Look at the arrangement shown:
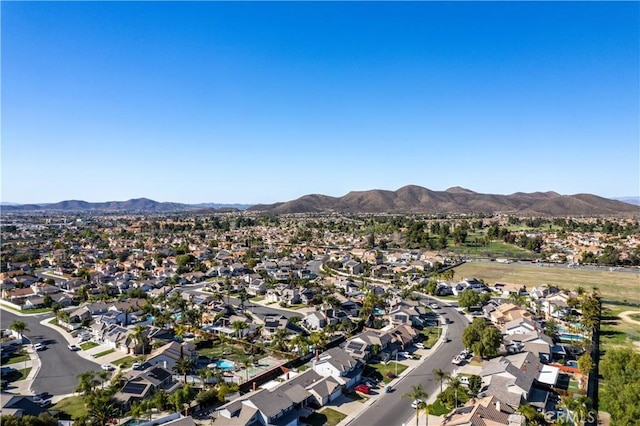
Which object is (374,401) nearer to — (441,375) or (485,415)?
(441,375)

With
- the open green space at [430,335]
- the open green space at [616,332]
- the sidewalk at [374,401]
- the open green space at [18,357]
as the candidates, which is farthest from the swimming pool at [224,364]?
the open green space at [616,332]

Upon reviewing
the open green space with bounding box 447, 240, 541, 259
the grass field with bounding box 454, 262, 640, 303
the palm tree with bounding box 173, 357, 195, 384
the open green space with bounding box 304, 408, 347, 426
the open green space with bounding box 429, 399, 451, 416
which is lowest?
the open green space with bounding box 304, 408, 347, 426

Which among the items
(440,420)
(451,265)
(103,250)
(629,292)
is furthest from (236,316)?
(103,250)

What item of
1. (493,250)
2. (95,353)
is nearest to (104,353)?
(95,353)

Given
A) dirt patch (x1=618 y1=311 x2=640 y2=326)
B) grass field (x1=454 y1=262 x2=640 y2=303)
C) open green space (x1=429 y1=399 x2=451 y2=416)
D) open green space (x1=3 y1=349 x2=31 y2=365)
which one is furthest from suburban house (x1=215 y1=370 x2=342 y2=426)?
grass field (x1=454 y1=262 x2=640 y2=303)

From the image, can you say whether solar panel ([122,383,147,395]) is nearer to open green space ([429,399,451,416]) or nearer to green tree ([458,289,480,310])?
open green space ([429,399,451,416])
